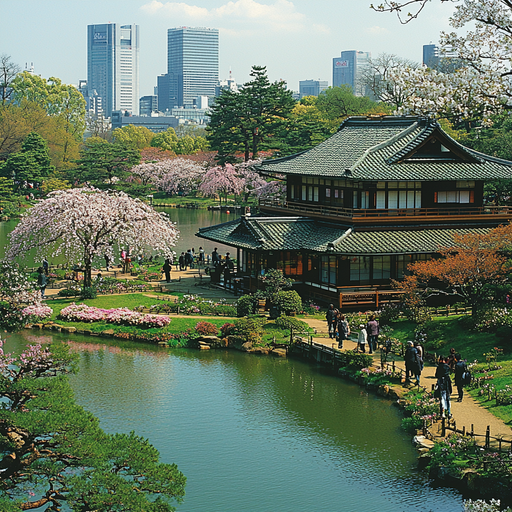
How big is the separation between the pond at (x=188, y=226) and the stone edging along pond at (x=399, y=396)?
16811 mm

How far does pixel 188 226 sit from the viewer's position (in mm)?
85125

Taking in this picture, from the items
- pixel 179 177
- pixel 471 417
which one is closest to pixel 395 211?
pixel 471 417

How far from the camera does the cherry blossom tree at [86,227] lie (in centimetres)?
4431

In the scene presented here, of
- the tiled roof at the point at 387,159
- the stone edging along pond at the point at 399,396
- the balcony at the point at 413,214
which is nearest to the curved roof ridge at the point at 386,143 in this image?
the tiled roof at the point at 387,159

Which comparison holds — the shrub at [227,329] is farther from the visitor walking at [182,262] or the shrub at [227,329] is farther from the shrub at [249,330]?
the visitor walking at [182,262]

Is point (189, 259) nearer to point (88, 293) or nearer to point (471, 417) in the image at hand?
point (88, 293)

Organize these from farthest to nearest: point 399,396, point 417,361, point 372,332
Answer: point 372,332 → point 417,361 → point 399,396

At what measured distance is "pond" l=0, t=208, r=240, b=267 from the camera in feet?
213

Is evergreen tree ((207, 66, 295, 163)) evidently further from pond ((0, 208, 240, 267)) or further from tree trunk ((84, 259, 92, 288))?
tree trunk ((84, 259, 92, 288))

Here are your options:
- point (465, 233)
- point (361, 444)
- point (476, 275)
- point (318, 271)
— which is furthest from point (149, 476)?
point (465, 233)

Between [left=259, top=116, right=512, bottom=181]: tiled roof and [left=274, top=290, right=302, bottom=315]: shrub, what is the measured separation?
7.47m

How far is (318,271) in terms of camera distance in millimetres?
43781

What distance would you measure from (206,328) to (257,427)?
11215 millimetres

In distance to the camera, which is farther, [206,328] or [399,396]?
[206,328]
